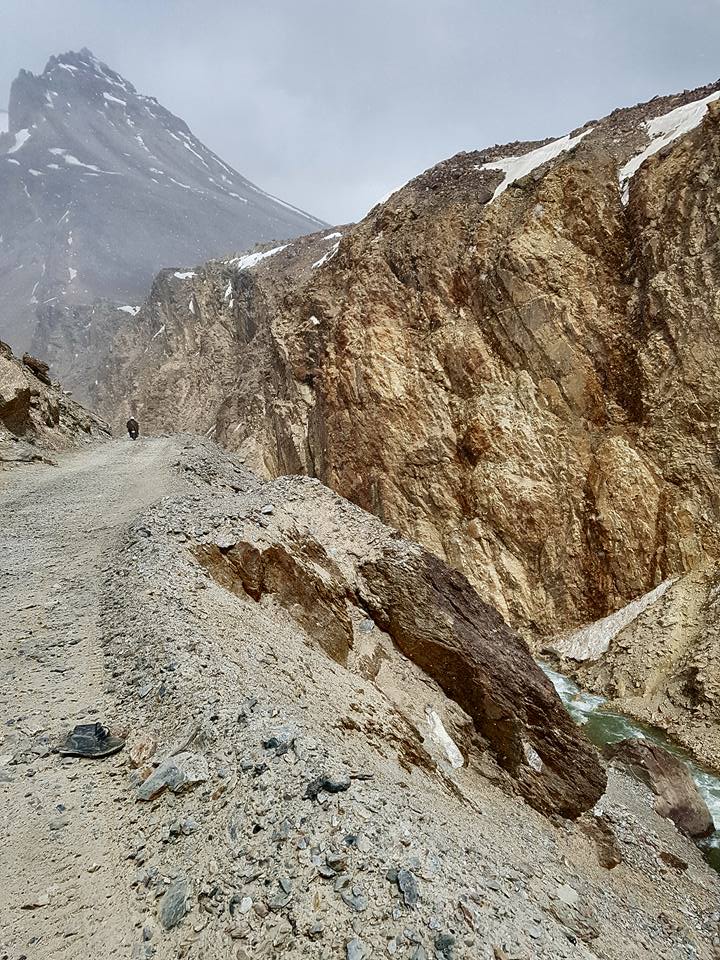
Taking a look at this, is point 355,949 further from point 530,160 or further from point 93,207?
point 93,207

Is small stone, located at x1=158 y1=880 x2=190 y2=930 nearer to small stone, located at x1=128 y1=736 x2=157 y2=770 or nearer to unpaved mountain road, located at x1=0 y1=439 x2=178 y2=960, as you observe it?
unpaved mountain road, located at x1=0 y1=439 x2=178 y2=960

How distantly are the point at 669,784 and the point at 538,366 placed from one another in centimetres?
1433

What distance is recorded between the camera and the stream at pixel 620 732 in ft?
31.7

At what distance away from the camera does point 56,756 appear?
3.88 meters

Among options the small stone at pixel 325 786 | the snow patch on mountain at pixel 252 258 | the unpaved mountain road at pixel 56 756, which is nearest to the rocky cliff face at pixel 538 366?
the unpaved mountain road at pixel 56 756

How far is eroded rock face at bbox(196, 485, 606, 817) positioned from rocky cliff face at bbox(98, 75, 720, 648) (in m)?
10.8

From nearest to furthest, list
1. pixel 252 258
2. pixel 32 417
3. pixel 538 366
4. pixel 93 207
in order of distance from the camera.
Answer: pixel 32 417
pixel 538 366
pixel 252 258
pixel 93 207

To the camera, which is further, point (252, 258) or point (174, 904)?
point (252, 258)

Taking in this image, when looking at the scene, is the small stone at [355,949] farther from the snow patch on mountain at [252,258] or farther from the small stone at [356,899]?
the snow patch on mountain at [252,258]

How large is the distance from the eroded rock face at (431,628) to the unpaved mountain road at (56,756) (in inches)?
69.5

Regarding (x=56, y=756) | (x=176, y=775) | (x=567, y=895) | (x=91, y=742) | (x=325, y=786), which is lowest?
(x=567, y=895)

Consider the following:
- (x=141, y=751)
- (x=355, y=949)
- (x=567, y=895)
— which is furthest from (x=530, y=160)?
(x=355, y=949)

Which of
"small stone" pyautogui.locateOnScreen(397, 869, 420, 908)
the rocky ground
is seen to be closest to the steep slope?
the rocky ground

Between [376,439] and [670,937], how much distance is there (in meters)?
18.0
